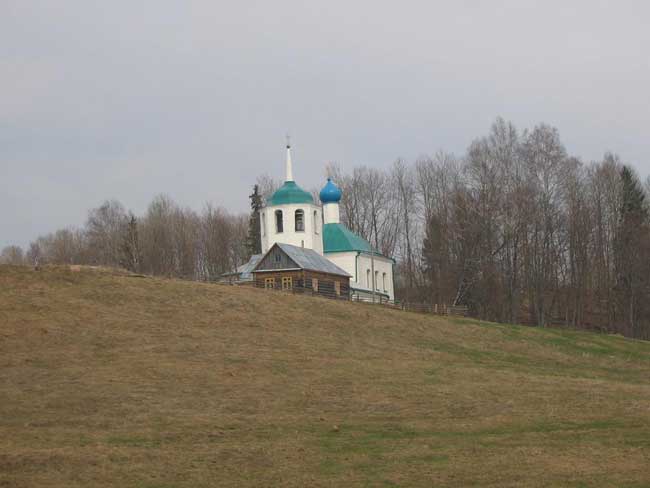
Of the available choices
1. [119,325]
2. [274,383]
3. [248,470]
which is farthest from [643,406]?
[119,325]

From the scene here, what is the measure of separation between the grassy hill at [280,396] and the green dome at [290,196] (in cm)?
1529

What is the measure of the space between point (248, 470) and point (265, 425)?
4663 millimetres

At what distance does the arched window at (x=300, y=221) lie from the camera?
225ft

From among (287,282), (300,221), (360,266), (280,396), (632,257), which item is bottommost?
(280,396)

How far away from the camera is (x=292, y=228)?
224ft

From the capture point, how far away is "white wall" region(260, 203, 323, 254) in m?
68.3

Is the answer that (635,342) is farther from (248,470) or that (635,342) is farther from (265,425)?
(248,470)

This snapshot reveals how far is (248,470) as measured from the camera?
78.7 ft

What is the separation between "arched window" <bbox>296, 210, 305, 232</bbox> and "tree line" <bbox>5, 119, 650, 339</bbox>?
1440 centimetres

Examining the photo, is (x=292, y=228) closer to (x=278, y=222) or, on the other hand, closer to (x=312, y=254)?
(x=278, y=222)

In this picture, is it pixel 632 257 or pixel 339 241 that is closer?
pixel 339 241

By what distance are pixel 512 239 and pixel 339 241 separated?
573 inches

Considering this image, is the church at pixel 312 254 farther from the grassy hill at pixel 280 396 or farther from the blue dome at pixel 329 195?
the grassy hill at pixel 280 396

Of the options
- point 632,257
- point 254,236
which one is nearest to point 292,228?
point 254,236
